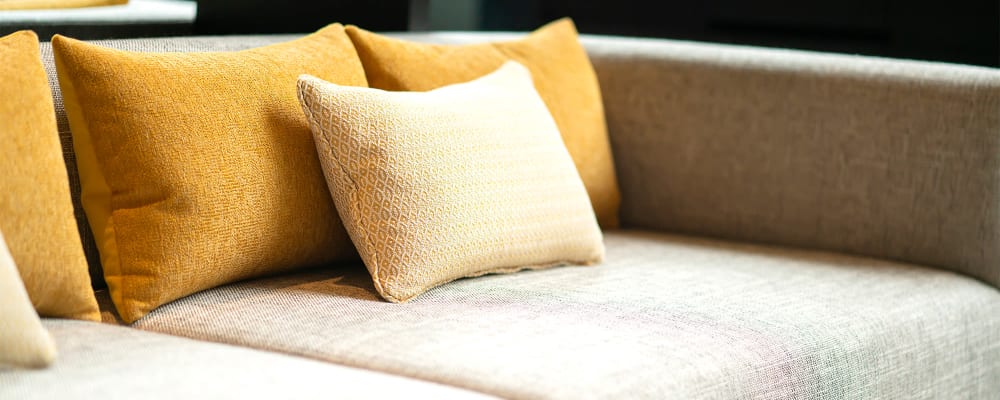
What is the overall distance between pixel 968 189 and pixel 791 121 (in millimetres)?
348

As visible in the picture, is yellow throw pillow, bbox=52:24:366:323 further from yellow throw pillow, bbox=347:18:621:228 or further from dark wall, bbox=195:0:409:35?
dark wall, bbox=195:0:409:35

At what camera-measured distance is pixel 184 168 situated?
1.63 m

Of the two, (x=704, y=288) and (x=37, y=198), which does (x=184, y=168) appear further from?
(x=704, y=288)

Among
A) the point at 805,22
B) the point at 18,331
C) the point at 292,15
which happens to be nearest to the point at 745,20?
the point at 805,22

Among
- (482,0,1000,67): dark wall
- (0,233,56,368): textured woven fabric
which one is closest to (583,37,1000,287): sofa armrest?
(482,0,1000,67): dark wall

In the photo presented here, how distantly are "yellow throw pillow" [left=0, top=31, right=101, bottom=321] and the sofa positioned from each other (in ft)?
0.15

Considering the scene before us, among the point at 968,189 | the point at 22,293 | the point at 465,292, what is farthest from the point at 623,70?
the point at 22,293

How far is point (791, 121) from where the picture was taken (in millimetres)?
2326

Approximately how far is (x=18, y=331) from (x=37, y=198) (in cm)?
24

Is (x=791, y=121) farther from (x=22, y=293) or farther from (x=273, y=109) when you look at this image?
(x=22, y=293)

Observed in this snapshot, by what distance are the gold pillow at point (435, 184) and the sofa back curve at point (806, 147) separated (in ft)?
1.25

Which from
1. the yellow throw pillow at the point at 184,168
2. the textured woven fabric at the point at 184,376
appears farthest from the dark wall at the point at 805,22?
the textured woven fabric at the point at 184,376

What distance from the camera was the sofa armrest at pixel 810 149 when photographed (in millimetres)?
2172

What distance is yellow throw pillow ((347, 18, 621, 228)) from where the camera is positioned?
6.66 ft
